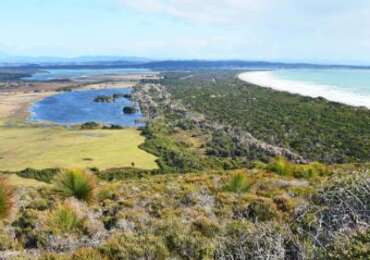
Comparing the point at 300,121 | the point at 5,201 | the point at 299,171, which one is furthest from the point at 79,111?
the point at 5,201

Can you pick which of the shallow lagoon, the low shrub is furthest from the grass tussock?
the shallow lagoon

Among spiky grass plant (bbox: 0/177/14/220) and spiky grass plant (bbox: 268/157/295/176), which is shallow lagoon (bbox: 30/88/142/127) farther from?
spiky grass plant (bbox: 0/177/14/220)

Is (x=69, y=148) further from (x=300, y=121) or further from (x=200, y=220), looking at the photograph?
(x=200, y=220)

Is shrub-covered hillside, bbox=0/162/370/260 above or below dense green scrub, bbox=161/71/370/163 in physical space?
above

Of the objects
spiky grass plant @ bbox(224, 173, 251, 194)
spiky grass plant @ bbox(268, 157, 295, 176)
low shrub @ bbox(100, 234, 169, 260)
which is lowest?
spiky grass plant @ bbox(268, 157, 295, 176)

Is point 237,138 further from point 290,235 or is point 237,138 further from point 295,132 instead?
point 290,235

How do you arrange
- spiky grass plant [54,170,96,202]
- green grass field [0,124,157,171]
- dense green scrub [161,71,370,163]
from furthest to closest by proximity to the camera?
1. dense green scrub [161,71,370,163]
2. green grass field [0,124,157,171]
3. spiky grass plant [54,170,96,202]
